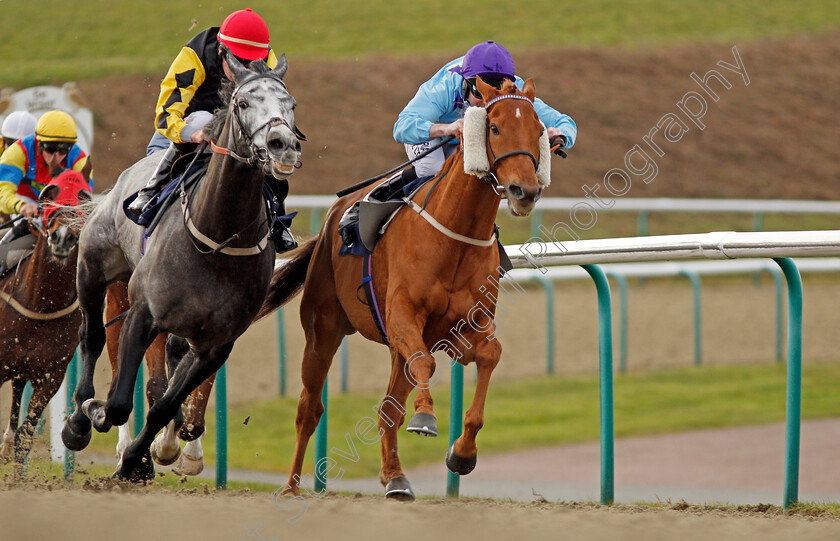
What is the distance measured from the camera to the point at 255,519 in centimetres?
377

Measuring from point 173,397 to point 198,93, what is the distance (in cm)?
134

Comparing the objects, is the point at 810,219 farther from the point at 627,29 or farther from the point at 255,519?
the point at 255,519

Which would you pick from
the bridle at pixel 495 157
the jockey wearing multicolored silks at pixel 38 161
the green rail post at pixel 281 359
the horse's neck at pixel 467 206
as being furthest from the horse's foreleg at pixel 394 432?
the green rail post at pixel 281 359

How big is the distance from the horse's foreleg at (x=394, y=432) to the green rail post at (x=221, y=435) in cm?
126

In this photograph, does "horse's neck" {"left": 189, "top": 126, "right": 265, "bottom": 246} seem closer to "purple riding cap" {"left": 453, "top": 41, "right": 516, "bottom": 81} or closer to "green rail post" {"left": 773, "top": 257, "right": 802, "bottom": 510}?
"purple riding cap" {"left": 453, "top": 41, "right": 516, "bottom": 81}

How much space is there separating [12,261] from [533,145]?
3329mm

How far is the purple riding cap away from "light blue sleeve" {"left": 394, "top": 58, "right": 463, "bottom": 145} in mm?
252

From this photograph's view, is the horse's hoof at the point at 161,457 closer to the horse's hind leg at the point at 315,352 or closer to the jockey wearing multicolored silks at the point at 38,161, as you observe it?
the horse's hind leg at the point at 315,352

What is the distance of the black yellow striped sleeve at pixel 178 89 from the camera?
4740mm

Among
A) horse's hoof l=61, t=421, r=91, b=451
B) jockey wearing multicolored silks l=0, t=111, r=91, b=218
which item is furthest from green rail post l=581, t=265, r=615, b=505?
jockey wearing multicolored silks l=0, t=111, r=91, b=218

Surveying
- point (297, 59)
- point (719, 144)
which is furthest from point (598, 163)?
point (297, 59)

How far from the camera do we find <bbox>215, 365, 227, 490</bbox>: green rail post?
5.63 metres

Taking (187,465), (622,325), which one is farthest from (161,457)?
(622,325)

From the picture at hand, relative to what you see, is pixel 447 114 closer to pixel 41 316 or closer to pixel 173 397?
pixel 173 397
